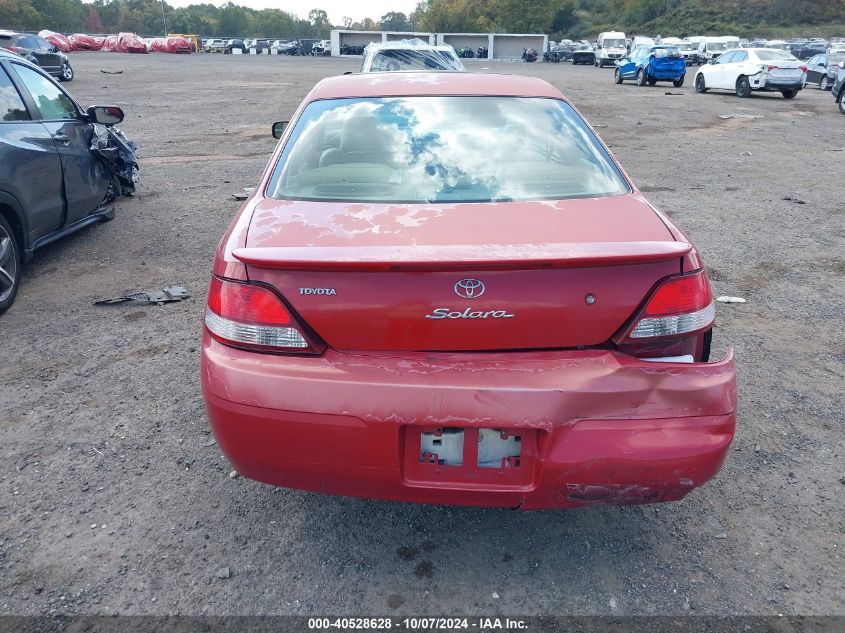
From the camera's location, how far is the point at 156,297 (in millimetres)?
5000

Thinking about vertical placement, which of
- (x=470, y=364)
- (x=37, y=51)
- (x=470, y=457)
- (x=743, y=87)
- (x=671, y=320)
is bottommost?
(x=470, y=457)

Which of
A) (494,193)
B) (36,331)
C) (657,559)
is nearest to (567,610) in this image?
(657,559)

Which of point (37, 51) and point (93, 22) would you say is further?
point (93, 22)

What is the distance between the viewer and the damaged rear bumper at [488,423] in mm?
2068

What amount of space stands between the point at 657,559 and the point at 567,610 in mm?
476

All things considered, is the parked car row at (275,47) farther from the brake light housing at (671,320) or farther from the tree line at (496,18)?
the brake light housing at (671,320)

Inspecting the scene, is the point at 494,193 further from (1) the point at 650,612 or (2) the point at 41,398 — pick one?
(2) the point at 41,398

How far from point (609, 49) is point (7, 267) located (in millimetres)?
48620

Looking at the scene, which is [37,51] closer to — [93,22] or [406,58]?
[406,58]

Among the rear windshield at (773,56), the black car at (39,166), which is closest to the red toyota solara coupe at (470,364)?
the black car at (39,166)

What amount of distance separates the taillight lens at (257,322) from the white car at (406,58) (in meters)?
12.2

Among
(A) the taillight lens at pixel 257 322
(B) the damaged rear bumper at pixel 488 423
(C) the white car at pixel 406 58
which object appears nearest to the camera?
(B) the damaged rear bumper at pixel 488 423

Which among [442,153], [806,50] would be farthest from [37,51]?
[806,50]

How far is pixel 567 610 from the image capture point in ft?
7.43
